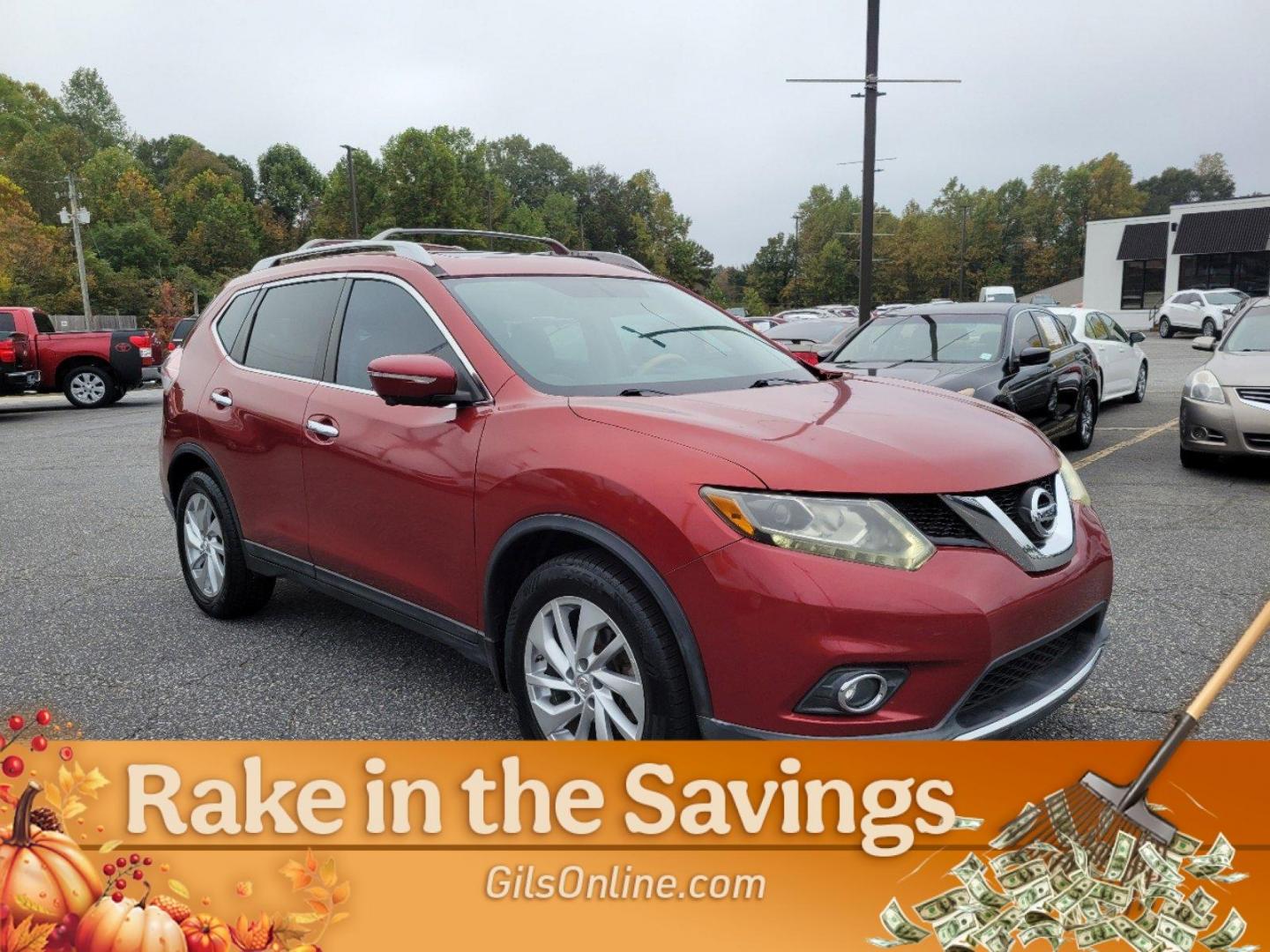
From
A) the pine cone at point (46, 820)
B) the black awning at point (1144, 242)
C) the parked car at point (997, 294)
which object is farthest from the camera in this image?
the black awning at point (1144, 242)

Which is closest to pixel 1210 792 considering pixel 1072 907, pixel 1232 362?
pixel 1072 907

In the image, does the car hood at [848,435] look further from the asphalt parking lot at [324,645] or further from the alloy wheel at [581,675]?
the asphalt parking lot at [324,645]

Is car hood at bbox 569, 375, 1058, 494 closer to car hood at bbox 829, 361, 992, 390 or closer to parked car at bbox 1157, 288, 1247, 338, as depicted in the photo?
car hood at bbox 829, 361, 992, 390

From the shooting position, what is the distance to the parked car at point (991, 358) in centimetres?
780

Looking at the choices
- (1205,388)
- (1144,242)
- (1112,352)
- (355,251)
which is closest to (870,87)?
(1112,352)

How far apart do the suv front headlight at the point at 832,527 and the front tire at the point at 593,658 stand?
13.6 inches

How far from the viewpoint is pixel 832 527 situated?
2344 mm

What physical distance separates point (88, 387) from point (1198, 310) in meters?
34.8

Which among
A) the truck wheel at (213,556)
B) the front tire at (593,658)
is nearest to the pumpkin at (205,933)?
the front tire at (593,658)

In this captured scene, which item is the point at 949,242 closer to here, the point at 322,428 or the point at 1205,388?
the point at 1205,388

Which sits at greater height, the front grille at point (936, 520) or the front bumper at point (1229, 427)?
the front grille at point (936, 520)

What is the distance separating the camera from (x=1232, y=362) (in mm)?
8102

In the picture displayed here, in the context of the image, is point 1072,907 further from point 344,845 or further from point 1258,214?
point 1258,214

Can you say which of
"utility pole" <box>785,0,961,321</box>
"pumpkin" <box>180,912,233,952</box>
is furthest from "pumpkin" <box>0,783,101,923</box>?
"utility pole" <box>785,0,961,321</box>
